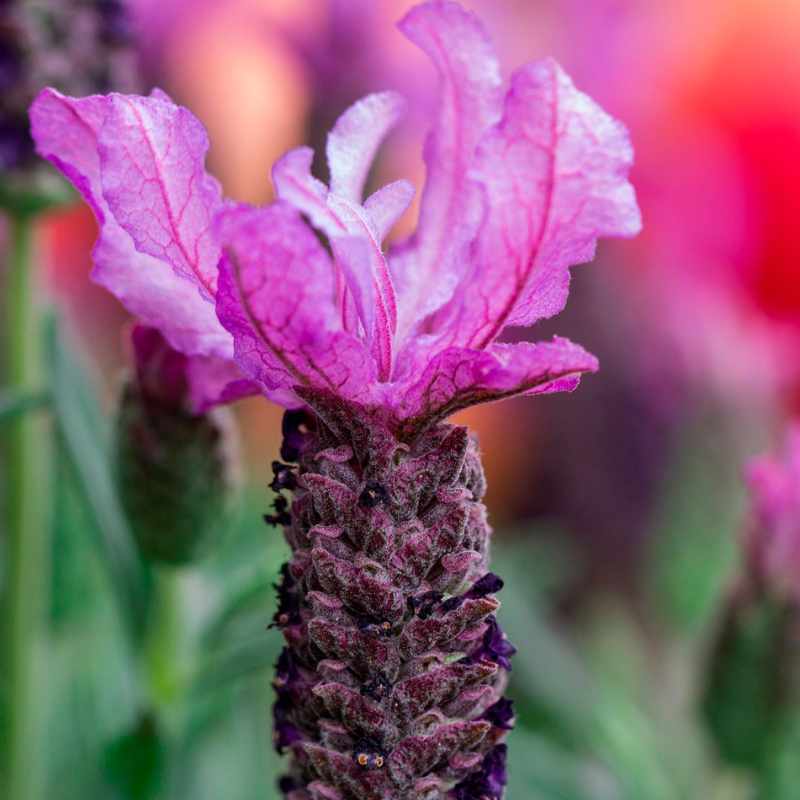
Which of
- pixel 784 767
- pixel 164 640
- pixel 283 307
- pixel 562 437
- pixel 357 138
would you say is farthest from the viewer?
pixel 562 437

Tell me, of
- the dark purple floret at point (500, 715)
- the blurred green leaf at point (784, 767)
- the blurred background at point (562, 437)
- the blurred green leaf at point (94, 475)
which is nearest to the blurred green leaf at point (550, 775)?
the blurred background at point (562, 437)

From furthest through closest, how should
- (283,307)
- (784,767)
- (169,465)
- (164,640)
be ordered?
(784,767) < (164,640) < (169,465) < (283,307)

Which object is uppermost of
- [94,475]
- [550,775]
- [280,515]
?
[280,515]

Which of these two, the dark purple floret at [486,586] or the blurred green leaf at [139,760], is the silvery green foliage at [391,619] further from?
the blurred green leaf at [139,760]

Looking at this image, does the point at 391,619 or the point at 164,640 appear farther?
the point at 164,640

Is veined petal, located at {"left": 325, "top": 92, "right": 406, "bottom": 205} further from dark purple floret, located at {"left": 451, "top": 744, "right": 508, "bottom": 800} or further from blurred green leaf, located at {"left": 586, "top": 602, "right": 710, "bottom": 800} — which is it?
blurred green leaf, located at {"left": 586, "top": 602, "right": 710, "bottom": 800}

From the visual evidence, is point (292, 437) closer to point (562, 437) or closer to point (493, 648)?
point (493, 648)

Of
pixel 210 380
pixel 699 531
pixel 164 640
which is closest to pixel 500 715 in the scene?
pixel 210 380

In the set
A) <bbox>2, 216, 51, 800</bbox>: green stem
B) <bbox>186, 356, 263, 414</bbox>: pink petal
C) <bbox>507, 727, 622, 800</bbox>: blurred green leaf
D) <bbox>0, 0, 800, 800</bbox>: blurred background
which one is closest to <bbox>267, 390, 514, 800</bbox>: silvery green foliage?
<bbox>186, 356, 263, 414</bbox>: pink petal
